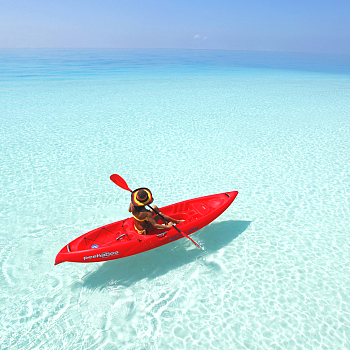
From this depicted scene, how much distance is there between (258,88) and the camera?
2036 centimetres

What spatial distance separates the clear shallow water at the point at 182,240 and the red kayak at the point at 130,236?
16.3 inches

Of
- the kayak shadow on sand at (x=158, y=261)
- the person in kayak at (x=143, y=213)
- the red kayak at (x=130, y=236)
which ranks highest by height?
the person in kayak at (x=143, y=213)

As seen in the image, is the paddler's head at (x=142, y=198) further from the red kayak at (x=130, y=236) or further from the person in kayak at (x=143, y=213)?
the red kayak at (x=130, y=236)

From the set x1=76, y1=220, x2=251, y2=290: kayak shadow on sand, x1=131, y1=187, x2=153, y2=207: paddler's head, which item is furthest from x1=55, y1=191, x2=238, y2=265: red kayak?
x1=131, y1=187, x2=153, y2=207: paddler's head

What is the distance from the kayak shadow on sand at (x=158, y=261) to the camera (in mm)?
4305

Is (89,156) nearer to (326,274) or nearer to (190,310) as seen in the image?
(190,310)

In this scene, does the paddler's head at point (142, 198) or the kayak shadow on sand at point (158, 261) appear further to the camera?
the kayak shadow on sand at point (158, 261)

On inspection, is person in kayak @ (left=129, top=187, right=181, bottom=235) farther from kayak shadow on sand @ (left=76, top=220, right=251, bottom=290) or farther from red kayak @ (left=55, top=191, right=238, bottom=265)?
kayak shadow on sand @ (left=76, top=220, right=251, bottom=290)

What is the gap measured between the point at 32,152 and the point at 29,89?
38.8ft

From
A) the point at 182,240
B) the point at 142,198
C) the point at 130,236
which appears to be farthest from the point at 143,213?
the point at 182,240

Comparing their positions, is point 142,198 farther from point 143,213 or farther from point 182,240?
point 182,240

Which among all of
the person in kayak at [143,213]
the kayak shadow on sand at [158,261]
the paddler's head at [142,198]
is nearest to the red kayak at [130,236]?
the person in kayak at [143,213]

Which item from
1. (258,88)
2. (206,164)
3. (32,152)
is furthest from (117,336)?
(258,88)

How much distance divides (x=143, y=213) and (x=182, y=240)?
3.99ft
